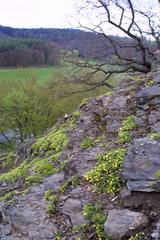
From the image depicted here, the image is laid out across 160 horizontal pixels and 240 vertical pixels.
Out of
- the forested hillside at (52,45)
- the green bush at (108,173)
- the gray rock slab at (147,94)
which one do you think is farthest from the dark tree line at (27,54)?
the green bush at (108,173)

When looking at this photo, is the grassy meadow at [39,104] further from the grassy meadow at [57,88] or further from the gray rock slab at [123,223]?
the gray rock slab at [123,223]

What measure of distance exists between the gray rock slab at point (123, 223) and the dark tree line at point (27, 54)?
46.1m

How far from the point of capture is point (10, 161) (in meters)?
11.1

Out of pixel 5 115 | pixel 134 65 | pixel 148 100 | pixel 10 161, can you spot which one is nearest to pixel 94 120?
pixel 148 100

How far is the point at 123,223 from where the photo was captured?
221 inches

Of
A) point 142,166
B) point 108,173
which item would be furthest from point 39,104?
point 142,166

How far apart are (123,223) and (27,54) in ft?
162

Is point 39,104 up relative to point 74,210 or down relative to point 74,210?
down

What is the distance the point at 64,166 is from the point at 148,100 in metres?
2.30

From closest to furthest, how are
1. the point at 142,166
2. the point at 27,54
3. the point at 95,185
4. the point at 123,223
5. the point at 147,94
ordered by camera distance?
the point at 123,223
the point at 142,166
the point at 95,185
the point at 147,94
the point at 27,54

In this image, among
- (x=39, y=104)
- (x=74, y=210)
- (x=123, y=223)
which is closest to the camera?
(x=123, y=223)

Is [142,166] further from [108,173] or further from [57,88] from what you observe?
[57,88]

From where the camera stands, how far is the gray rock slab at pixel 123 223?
18.0 ft

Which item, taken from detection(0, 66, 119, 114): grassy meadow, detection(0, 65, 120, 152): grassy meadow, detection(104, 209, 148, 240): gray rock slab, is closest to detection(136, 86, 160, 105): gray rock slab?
detection(104, 209, 148, 240): gray rock slab
